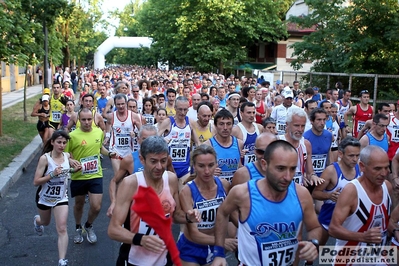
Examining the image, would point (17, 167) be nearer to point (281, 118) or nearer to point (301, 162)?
point (281, 118)

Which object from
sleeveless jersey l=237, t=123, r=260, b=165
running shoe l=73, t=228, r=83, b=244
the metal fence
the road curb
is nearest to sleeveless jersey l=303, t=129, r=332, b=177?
sleeveless jersey l=237, t=123, r=260, b=165

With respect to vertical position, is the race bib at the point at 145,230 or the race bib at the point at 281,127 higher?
the race bib at the point at 281,127

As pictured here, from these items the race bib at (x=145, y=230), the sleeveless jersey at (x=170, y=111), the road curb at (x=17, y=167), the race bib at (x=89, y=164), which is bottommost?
the road curb at (x=17, y=167)

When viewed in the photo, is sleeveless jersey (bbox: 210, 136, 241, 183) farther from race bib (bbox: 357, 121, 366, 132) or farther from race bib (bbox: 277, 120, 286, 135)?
race bib (bbox: 357, 121, 366, 132)

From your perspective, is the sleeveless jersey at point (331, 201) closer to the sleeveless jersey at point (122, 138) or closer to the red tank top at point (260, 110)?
the sleeveless jersey at point (122, 138)

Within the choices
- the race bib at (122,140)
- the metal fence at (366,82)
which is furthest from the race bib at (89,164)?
the metal fence at (366,82)

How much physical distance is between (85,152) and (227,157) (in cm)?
225

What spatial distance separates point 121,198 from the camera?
3.94 meters

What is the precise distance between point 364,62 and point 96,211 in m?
18.7

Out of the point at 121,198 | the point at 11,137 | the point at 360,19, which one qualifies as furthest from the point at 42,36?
the point at 121,198

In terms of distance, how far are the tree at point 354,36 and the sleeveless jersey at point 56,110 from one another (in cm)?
1378

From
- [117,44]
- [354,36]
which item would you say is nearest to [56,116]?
[354,36]

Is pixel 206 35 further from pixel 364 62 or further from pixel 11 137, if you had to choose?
pixel 11 137

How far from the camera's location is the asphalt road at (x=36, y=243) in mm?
6535
